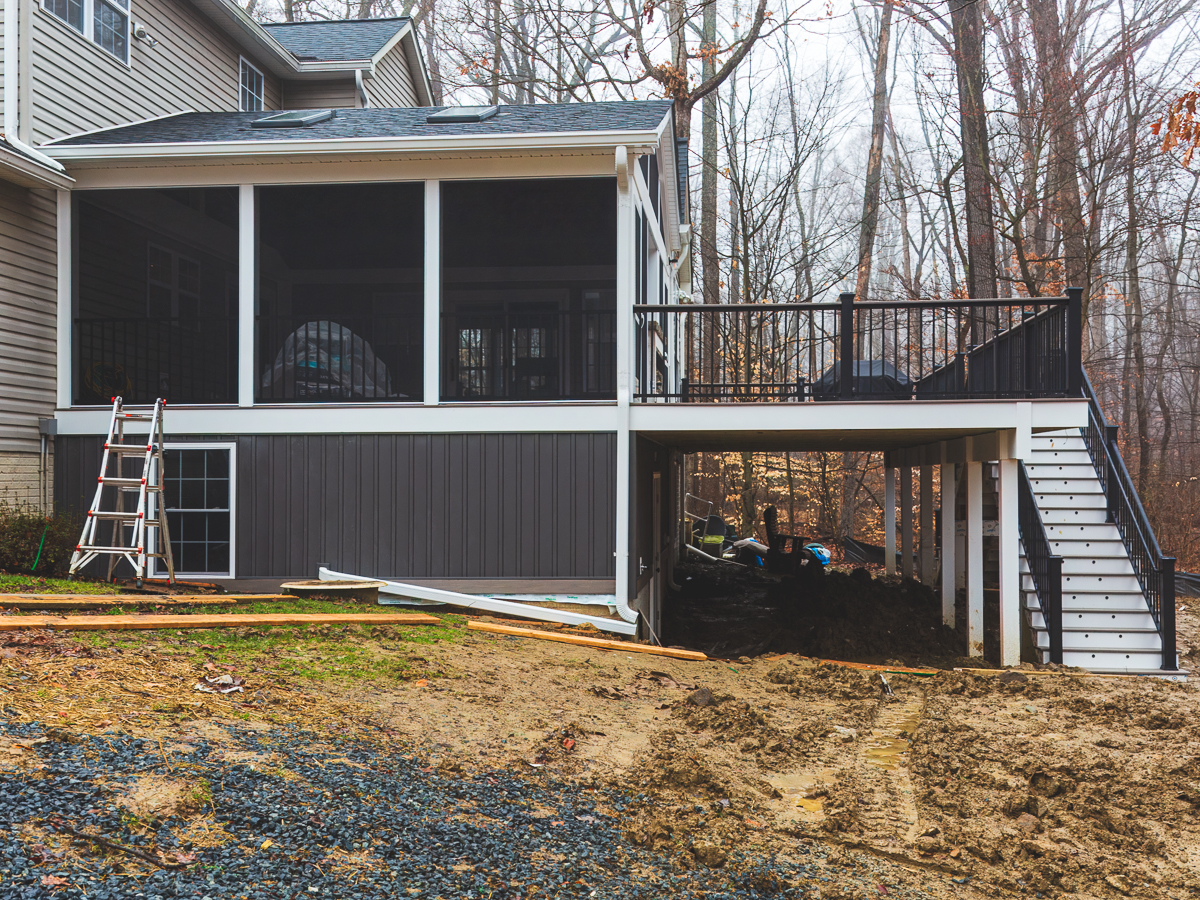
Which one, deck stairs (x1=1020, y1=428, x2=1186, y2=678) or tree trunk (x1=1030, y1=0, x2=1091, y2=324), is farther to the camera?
tree trunk (x1=1030, y1=0, x2=1091, y2=324)

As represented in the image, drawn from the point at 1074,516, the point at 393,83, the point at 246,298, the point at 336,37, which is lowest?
the point at 1074,516

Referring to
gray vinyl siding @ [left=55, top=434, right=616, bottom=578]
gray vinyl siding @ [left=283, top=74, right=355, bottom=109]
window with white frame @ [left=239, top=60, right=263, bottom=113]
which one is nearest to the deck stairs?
gray vinyl siding @ [left=55, top=434, right=616, bottom=578]

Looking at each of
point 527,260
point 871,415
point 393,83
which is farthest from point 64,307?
point 393,83

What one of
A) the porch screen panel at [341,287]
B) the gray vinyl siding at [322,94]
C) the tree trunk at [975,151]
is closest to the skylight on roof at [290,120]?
the porch screen panel at [341,287]

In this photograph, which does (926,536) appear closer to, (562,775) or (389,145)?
(389,145)

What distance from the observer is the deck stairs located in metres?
8.27

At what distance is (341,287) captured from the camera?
1479cm

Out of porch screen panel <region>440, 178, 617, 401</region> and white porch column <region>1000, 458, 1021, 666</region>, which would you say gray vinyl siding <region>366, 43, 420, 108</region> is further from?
white porch column <region>1000, 458, 1021, 666</region>

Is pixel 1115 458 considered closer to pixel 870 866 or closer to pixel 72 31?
pixel 870 866

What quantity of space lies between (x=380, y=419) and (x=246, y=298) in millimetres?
1799

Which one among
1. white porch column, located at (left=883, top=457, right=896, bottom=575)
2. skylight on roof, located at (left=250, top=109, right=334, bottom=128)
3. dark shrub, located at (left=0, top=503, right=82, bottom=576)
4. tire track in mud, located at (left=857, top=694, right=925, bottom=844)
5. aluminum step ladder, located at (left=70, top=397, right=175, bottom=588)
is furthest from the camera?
white porch column, located at (left=883, top=457, right=896, bottom=575)

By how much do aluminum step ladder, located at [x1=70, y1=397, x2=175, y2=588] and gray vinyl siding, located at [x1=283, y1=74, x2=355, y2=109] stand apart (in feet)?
24.0

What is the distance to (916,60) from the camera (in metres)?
22.3

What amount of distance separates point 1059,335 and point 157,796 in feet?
26.1
